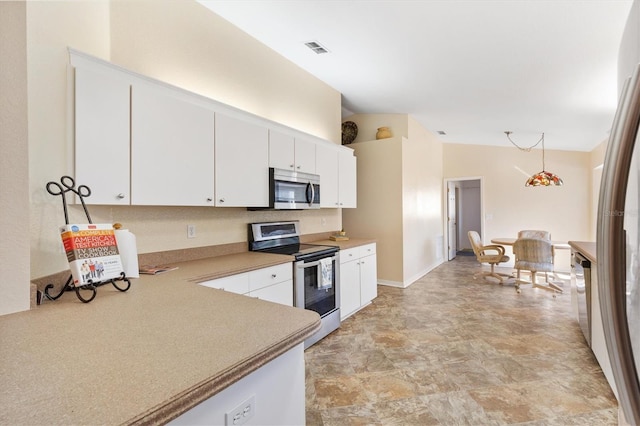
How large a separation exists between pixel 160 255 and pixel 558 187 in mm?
7681

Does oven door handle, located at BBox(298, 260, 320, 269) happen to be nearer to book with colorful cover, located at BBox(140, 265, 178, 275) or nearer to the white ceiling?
book with colorful cover, located at BBox(140, 265, 178, 275)

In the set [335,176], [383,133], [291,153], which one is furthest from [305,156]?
[383,133]

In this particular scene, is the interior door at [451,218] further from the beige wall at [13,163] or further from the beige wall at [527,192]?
the beige wall at [13,163]

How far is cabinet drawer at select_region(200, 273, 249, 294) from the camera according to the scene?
1995 millimetres

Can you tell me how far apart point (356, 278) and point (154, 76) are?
2.82 metres

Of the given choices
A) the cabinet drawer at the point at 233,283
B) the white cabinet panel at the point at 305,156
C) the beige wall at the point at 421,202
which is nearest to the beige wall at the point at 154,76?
the white cabinet panel at the point at 305,156

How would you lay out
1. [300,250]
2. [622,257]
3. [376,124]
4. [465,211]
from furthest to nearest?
[465,211], [376,124], [300,250], [622,257]

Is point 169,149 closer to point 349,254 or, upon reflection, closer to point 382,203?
point 349,254

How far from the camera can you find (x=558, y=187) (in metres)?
6.71

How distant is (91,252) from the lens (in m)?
1.42

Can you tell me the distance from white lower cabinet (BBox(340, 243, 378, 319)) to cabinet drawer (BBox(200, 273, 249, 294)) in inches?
56.6

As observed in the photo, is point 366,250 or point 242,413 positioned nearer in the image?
point 242,413

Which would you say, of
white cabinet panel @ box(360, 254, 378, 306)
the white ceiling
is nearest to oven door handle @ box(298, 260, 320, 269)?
white cabinet panel @ box(360, 254, 378, 306)

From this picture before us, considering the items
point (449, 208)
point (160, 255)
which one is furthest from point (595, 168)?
point (160, 255)
